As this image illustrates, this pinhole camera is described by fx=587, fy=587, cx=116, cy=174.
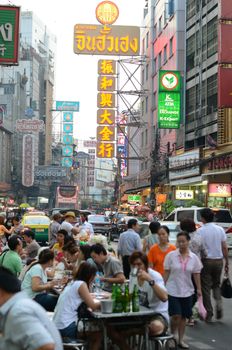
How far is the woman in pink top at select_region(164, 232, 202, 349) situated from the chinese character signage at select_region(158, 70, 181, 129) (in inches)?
1203

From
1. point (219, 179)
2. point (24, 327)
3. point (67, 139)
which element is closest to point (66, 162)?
point (67, 139)

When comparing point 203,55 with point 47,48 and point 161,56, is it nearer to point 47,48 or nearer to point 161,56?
point 161,56

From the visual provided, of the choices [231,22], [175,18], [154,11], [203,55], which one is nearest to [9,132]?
[154,11]

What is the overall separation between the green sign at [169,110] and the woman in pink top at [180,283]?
3067cm

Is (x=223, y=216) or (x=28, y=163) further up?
(x=28, y=163)

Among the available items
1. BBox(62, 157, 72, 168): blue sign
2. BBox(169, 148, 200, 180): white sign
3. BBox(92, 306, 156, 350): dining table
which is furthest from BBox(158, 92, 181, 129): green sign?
BBox(62, 157, 72, 168): blue sign

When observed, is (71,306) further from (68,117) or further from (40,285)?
(68,117)

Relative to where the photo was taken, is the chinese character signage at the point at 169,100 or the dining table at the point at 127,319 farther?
the chinese character signage at the point at 169,100

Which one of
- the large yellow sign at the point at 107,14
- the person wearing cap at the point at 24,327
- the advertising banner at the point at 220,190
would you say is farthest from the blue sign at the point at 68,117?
the person wearing cap at the point at 24,327

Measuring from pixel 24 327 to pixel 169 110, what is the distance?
119 feet

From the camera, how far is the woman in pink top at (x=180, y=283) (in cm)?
795

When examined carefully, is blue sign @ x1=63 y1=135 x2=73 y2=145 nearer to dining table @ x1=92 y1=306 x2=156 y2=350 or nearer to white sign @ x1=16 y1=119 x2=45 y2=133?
white sign @ x1=16 y1=119 x2=45 y2=133

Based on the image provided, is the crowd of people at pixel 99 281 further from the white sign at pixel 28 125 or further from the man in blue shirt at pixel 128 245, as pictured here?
the white sign at pixel 28 125

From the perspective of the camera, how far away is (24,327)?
321 cm
